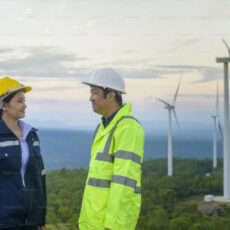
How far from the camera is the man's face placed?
5824 mm

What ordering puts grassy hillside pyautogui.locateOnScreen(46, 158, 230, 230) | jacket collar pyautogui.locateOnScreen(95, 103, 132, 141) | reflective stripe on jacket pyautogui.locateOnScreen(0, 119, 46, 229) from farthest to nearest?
grassy hillside pyautogui.locateOnScreen(46, 158, 230, 230) → reflective stripe on jacket pyautogui.locateOnScreen(0, 119, 46, 229) → jacket collar pyautogui.locateOnScreen(95, 103, 132, 141)

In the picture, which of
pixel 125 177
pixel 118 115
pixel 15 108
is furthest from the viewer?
pixel 15 108

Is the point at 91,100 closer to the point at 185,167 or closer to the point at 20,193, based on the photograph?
the point at 20,193

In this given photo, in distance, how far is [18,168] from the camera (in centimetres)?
588

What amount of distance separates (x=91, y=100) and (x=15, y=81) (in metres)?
1.08

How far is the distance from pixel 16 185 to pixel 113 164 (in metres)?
1.30

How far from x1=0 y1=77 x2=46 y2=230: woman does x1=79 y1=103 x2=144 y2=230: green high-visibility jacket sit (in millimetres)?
738

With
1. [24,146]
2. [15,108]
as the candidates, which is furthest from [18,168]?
[15,108]

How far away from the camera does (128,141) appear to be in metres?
5.47

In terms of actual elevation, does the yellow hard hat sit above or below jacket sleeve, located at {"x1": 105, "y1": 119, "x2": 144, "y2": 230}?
above

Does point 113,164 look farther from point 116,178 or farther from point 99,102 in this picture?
point 99,102

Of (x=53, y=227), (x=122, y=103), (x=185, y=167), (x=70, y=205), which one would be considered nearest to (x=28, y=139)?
(x=122, y=103)

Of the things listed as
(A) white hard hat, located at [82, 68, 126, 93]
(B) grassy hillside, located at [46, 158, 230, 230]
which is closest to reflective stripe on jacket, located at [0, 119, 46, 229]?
(A) white hard hat, located at [82, 68, 126, 93]

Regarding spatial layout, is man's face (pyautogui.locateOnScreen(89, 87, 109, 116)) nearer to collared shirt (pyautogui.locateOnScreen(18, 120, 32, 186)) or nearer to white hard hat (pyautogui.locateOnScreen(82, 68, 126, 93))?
white hard hat (pyautogui.locateOnScreen(82, 68, 126, 93))
